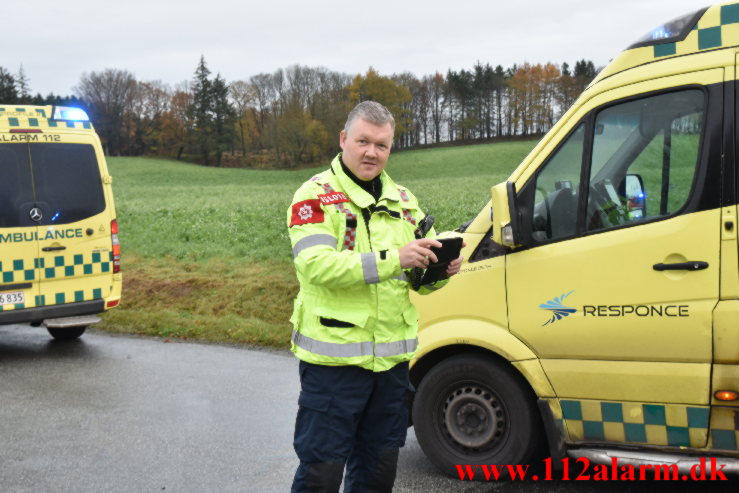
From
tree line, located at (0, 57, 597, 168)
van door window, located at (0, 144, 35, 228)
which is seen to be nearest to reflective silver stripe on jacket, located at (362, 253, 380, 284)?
van door window, located at (0, 144, 35, 228)

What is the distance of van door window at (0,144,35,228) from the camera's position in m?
7.69

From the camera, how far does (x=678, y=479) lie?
4.18 metres

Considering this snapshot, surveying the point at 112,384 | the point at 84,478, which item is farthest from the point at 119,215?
the point at 84,478

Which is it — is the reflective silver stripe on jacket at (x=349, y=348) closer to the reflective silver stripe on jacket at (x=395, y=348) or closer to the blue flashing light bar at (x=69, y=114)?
the reflective silver stripe on jacket at (x=395, y=348)

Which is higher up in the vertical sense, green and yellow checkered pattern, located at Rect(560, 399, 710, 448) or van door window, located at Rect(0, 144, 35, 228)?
van door window, located at Rect(0, 144, 35, 228)

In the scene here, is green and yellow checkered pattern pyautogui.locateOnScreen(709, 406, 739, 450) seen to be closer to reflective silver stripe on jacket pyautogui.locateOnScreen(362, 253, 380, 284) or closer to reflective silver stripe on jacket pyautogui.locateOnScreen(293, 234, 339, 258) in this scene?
reflective silver stripe on jacket pyautogui.locateOnScreen(362, 253, 380, 284)

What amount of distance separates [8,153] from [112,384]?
288 centimetres

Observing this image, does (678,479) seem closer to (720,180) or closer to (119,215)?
(720,180)

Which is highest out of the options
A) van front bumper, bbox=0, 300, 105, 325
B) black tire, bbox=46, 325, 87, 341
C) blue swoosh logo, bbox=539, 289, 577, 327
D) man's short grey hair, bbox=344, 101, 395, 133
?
man's short grey hair, bbox=344, 101, 395, 133

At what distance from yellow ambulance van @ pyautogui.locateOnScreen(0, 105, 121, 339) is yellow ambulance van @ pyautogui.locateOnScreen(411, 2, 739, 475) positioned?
16.7ft

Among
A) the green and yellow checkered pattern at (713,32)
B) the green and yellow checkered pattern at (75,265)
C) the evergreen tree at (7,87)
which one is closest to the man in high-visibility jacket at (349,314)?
the green and yellow checkered pattern at (713,32)

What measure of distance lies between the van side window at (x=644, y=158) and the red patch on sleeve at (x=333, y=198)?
1.49m

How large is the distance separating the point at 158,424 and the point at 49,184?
3.71 meters

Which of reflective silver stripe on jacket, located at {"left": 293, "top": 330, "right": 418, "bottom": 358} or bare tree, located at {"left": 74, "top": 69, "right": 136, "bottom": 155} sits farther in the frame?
bare tree, located at {"left": 74, "top": 69, "right": 136, "bottom": 155}
